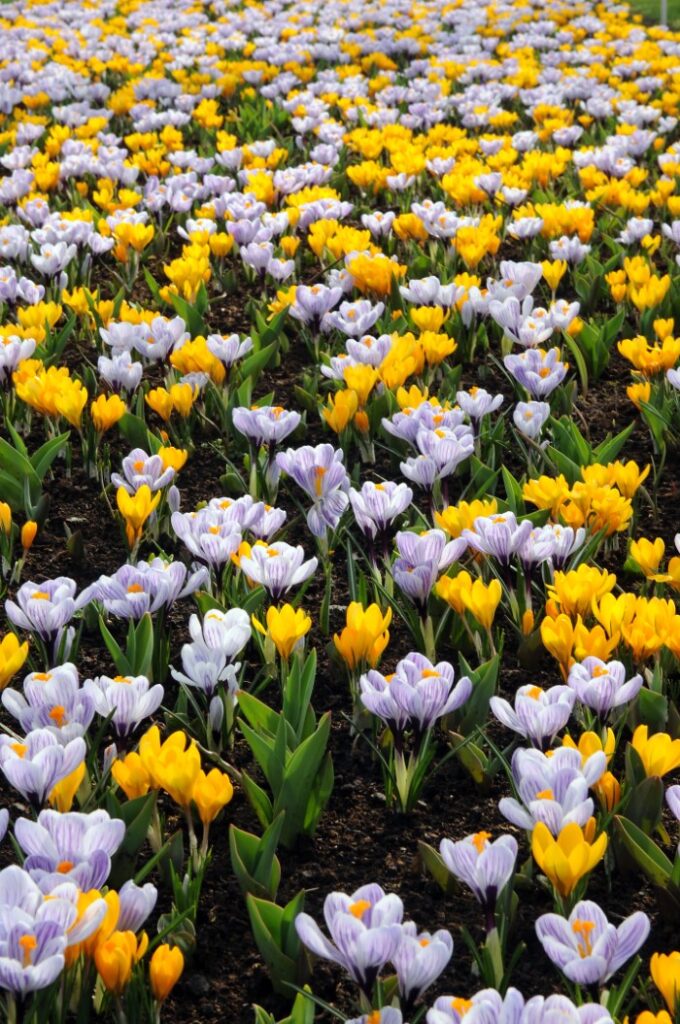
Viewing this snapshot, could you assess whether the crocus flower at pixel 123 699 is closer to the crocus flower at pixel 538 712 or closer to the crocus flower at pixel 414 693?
the crocus flower at pixel 414 693

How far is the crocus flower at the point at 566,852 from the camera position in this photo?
172 cm

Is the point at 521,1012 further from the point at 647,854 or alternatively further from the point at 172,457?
the point at 172,457

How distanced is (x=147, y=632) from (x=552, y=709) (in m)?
0.92

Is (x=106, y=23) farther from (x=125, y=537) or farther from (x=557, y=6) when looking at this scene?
(x=125, y=537)

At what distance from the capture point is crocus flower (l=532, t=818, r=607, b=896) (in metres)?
1.72

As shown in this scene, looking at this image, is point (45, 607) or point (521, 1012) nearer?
point (521, 1012)

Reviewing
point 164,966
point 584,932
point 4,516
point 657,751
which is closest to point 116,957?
point 164,966

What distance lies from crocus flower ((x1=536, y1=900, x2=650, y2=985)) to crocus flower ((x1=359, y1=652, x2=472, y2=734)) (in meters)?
0.53

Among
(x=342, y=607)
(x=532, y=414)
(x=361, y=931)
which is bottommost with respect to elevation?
(x=342, y=607)

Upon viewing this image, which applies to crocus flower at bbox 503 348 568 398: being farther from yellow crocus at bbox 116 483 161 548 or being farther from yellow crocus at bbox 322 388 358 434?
yellow crocus at bbox 116 483 161 548

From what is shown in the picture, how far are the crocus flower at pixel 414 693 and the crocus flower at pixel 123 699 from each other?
1.30 feet

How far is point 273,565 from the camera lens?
2.56 meters

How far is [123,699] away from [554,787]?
2.67ft

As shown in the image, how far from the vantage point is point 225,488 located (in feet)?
12.0
